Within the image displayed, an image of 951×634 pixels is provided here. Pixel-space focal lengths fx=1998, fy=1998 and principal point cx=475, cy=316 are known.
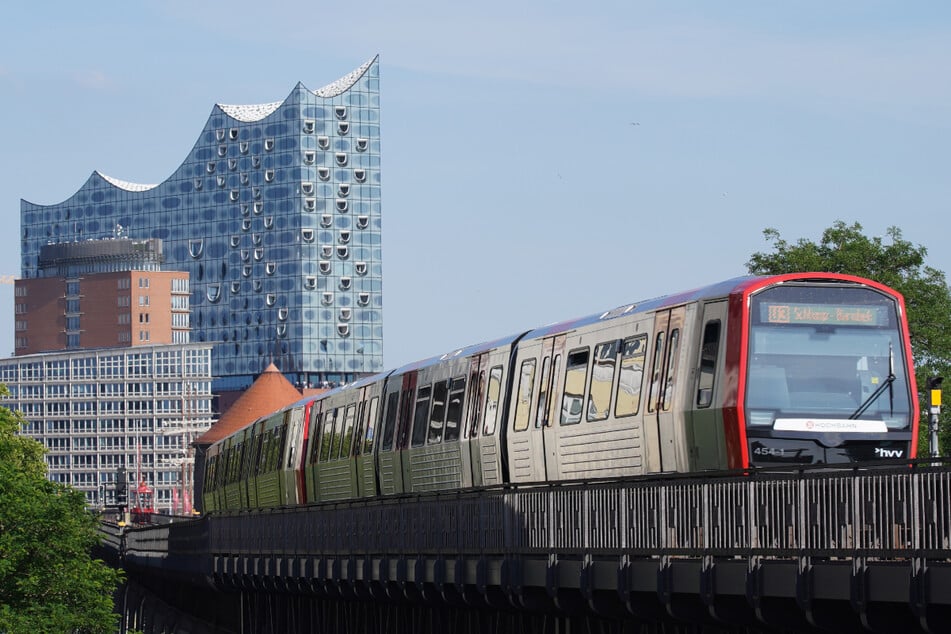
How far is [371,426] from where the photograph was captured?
42562mm

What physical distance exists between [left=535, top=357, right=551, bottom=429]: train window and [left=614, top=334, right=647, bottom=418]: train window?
316 cm

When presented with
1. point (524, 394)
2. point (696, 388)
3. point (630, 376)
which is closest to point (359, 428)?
point (524, 394)

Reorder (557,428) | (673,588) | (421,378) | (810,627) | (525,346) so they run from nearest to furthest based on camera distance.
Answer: (810,627)
(673,588)
(557,428)
(525,346)
(421,378)

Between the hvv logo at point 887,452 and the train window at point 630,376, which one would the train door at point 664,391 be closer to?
the train window at point 630,376

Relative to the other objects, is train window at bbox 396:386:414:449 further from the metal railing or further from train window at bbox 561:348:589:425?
train window at bbox 561:348:589:425

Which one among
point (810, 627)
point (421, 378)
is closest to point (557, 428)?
point (421, 378)

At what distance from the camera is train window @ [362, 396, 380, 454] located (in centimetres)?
4231

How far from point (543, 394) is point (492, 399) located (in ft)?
8.96

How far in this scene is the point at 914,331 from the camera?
72.6 metres

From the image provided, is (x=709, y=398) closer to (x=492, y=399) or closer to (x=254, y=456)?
(x=492, y=399)

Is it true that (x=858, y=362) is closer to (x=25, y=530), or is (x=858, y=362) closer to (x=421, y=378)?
(x=421, y=378)

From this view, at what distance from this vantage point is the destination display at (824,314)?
2511 centimetres

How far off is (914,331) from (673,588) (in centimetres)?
5414

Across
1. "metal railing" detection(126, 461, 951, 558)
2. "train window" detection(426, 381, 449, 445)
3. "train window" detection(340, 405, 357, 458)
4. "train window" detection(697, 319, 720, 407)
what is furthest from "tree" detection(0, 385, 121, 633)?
"train window" detection(697, 319, 720, 407)
